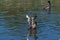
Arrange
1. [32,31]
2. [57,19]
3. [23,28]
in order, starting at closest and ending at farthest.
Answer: [32,31] → [23,28] → [57,19]

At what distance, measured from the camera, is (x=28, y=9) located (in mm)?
42000

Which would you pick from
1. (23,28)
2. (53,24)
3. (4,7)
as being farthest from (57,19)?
(4,7)

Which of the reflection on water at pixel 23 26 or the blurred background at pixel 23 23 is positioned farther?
the blurred background at pixel 23 23

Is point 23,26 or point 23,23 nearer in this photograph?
point 23,26

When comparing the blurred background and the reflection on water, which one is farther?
the blurred background

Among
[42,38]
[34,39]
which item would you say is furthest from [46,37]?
[34,39]

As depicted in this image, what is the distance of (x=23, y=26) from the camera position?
30.9 metres

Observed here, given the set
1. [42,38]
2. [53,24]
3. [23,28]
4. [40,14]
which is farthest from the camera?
[40,14]

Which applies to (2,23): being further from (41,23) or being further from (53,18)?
(53,18)

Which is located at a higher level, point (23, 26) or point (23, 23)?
point (23, 23)

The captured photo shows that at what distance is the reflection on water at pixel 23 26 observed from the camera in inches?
1041

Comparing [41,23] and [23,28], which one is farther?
[41,23]

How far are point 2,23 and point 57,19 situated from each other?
696cm

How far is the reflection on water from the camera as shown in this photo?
2644 cm
